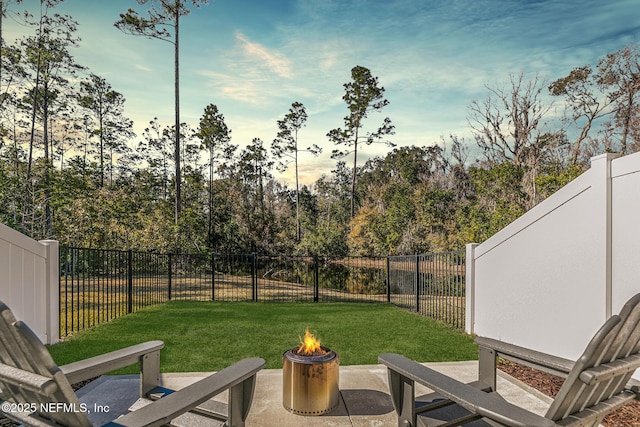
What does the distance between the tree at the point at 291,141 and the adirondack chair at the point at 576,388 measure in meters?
28.0

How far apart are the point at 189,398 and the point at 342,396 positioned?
2000mm

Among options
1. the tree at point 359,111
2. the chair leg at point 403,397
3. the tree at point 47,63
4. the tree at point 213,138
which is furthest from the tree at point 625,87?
the tree at point 47,63

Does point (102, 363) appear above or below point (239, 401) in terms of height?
above

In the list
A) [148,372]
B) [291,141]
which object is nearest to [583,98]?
[291,141]

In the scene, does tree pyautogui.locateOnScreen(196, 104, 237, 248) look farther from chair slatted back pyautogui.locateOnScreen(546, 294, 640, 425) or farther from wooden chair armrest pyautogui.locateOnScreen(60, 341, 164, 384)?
chair slatted back pyautogui.locateOnScreen(546, 294, 640, 425)

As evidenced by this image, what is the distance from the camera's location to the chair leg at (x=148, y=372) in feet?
8.47

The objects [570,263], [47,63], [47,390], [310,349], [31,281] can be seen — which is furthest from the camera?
[47,63]

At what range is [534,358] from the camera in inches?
85.5

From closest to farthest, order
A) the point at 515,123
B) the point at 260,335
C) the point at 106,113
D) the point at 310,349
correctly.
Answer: the point at 310,349, the point at 260,335, the point at 515,123, the point at 106,113

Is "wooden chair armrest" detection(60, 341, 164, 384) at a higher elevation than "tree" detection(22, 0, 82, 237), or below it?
below

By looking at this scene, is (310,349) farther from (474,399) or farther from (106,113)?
(106,113)

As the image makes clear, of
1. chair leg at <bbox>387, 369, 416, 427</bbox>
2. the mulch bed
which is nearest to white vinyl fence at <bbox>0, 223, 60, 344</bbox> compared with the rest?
chair leg at <bbox>387, 369, 416, 427</bbox>

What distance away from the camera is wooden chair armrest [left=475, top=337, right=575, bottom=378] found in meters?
2.05

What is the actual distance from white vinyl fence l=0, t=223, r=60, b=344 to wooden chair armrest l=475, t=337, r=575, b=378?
208 inches
